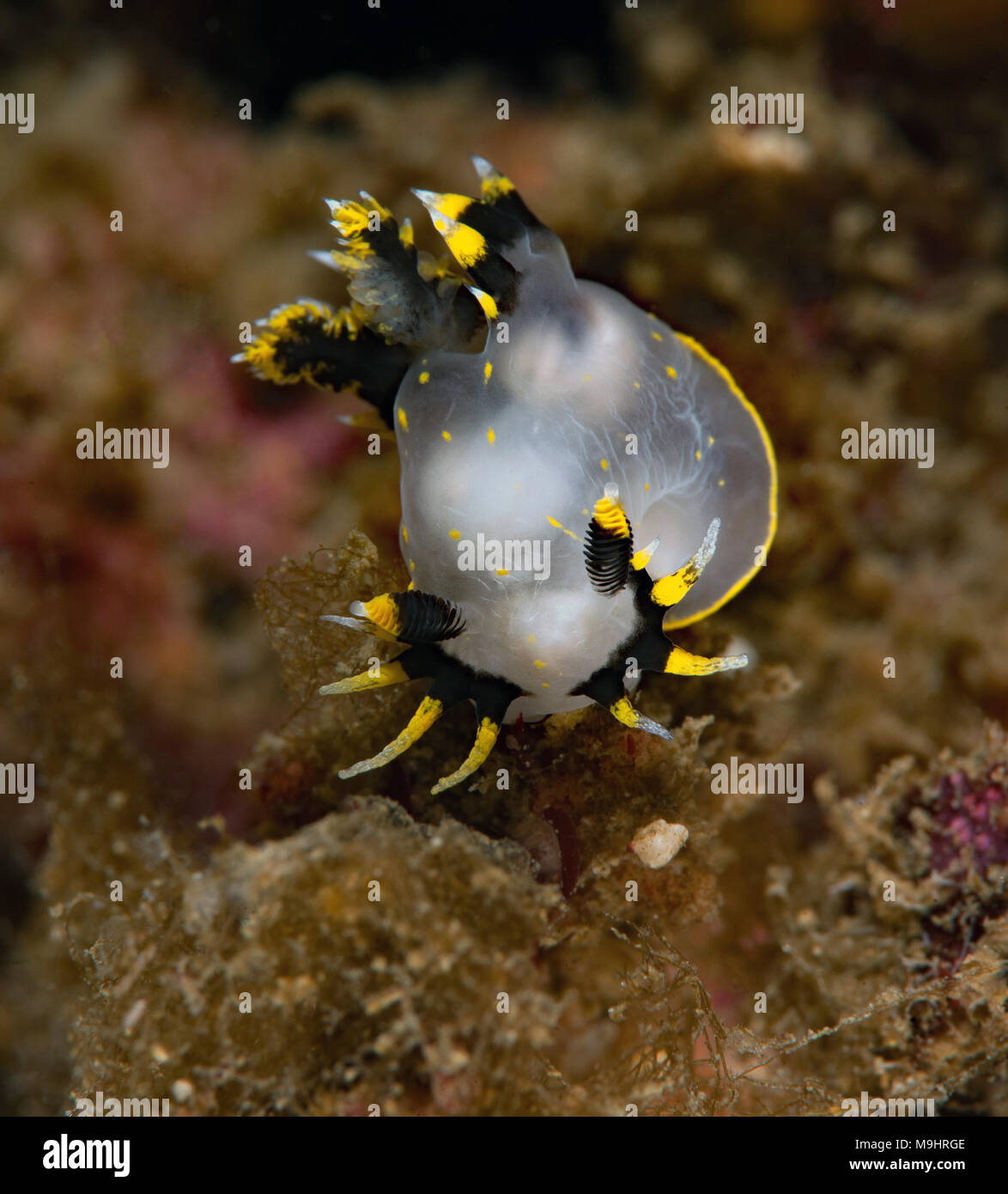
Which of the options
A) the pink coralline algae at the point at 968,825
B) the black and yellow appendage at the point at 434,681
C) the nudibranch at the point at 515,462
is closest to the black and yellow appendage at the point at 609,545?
the nudibranch at the point at 515,462

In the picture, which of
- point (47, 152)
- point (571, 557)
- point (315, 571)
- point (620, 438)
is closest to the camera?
point (571, 557)

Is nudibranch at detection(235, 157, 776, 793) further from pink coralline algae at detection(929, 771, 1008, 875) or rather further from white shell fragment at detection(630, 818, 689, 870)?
pink coralline algae at detection(929, 771, 1008, 875)

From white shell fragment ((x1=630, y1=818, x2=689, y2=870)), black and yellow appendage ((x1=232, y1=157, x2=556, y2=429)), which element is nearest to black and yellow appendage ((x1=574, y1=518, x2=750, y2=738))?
white shell fragment ((x1=630, y1=818, x2=689, y2=870))

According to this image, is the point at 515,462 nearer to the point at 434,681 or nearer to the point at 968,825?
the point at 434,681

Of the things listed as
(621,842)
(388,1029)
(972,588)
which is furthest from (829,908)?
(388,1029)

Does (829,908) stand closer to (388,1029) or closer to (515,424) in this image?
(388,1029)

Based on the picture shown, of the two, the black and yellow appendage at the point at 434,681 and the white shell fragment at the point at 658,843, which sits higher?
the black and yellow appendage at the point at 434,681

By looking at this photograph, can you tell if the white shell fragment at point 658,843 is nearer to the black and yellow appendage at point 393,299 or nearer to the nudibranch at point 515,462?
the nudibranch at point 515,462

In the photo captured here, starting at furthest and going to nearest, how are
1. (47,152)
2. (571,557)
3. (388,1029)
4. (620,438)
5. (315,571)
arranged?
1. (47,152)
2. (315,571)
3. (620,438)
4. (571,557)
5. (388,1029)
